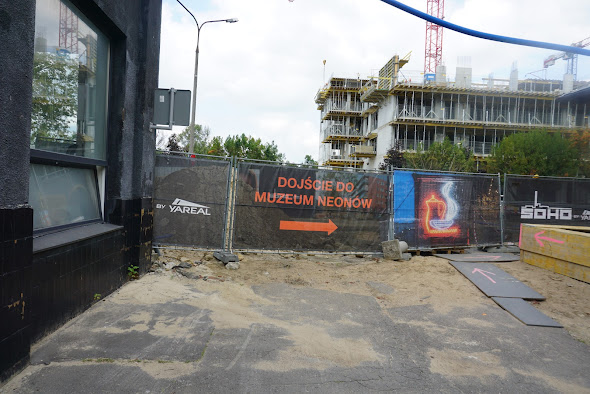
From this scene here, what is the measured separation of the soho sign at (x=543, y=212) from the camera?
11.7m

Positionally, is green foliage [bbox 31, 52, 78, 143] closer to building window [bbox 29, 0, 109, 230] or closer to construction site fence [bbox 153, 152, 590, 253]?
building window [bbox 29, 0, 109, 230]

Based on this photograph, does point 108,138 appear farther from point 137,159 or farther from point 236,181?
point 236,181

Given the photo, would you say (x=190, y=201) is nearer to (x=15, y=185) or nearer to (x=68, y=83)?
(x=68, y=83)

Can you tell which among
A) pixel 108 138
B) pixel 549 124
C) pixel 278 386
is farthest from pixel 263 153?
pixel 278 386

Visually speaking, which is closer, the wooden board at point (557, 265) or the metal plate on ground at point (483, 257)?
the wooden board at point (557, 265)

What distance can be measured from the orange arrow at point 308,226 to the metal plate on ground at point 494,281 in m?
2.95

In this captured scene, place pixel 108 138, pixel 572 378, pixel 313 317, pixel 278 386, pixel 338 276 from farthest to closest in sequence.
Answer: pixel 338 276 → pixel 108 138 → pixel 313 317 → pixel 572 378 → pixel 278 386

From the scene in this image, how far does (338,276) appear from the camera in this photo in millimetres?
8422

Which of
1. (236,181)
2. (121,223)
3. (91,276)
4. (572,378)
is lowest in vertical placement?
(572,378)

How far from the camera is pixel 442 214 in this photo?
10.6m

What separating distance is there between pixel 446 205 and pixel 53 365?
9.54 m

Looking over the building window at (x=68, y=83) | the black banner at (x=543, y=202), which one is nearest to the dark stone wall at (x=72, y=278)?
the building window at (x=68, y=83)

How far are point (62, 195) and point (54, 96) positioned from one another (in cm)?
124

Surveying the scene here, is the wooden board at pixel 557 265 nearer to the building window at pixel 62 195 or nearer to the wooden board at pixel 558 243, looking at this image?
the wooden board at pixel 558 243
